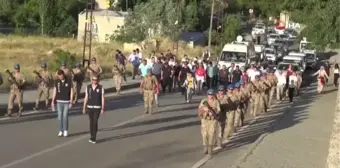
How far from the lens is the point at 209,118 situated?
14570 mm

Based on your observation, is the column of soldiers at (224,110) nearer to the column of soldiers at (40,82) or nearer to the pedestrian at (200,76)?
the column of soldiers at (40,82)

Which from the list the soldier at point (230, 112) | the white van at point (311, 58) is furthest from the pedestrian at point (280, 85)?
the white van at point (311, 58)

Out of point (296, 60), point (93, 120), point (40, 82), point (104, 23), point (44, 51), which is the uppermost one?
point (104, 23)

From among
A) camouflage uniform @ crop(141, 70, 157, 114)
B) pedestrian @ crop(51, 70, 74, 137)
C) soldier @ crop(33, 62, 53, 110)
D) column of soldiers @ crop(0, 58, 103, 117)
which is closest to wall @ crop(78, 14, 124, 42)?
column of soldiers @ crop(0, 58, 103, 117)

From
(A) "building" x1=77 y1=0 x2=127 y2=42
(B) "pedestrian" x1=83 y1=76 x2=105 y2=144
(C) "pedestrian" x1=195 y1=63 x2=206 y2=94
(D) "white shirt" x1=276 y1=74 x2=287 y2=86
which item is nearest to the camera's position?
(B) "pedestrian" x1=83 y1=76 x2=105 y2=144

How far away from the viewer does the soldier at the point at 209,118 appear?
47.8 ft

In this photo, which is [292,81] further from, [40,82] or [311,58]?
[311,58]

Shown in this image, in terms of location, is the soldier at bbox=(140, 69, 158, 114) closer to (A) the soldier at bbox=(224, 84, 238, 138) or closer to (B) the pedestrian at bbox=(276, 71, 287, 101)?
(A) the soldier at bbox=(224, 84, 238, 138)

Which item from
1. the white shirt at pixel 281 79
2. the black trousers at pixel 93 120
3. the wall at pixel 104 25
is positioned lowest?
the black trousers at pixel 93 120

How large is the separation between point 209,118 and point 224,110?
4.74 ft

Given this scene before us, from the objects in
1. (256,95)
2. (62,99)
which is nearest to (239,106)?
(256,95)

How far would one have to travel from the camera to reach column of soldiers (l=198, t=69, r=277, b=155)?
14.6 meters

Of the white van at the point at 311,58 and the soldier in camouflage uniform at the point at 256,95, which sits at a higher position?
the white van at the point at 311,58

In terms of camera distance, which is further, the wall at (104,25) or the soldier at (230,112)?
the wall at (104,25)
